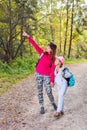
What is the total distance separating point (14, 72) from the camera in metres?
17.2

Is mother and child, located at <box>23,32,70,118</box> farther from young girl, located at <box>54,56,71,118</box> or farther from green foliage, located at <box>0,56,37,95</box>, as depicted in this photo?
green foliage, located at <box>0,56,37,95</box>

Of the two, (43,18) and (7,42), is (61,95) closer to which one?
(7,42)

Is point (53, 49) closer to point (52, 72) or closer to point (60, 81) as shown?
point (52, 72)

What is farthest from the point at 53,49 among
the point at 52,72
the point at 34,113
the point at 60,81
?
the point at 34,113

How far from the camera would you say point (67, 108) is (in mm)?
8750

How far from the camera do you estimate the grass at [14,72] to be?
45.3 ft

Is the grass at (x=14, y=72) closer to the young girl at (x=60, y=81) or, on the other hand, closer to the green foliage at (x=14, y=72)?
the green foliage at (x=14, y=72)

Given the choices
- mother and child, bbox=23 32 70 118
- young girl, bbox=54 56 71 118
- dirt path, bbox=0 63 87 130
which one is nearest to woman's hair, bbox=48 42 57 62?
mother and child, bbox=23 32 70 118

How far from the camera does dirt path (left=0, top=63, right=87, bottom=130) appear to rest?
7227mm

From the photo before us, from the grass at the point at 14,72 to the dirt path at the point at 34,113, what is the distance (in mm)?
1396

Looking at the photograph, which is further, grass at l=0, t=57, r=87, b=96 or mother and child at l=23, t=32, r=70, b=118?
grass at l=0, t=57, r=87, b=96

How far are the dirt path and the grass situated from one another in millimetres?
1396

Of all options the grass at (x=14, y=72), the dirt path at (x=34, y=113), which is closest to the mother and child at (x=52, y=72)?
the dirt path at (x=34, y=113)

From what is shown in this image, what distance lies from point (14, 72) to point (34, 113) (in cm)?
900
